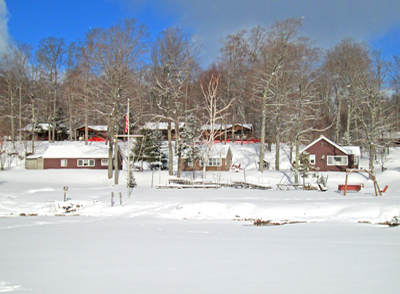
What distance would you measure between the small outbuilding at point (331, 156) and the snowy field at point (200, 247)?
86.6 feet

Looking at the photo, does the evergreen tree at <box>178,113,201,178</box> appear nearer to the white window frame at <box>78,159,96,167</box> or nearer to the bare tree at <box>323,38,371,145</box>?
the white window frame at <box>78,159,96,167</box>

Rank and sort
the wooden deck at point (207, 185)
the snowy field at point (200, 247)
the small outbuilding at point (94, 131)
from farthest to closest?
the small outbuilding at point (94, 131), the wooden deck at point (207, 185), the snowy field at point (200, 247)

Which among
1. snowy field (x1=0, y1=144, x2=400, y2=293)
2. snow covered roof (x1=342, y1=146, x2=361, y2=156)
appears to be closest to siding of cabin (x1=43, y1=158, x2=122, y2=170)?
snowy field (x1=0, y1=144, x2=400, y2=293)

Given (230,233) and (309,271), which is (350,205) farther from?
(309,271)

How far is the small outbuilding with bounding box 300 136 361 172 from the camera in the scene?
41.0 meters

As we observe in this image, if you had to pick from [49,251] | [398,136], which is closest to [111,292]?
[49,251]

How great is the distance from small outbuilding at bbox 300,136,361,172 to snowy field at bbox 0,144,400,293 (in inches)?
1039

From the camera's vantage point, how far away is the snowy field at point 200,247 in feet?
20.1

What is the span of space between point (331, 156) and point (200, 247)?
36620mm

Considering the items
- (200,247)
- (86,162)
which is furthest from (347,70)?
(200,247)

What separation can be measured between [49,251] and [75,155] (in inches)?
1414

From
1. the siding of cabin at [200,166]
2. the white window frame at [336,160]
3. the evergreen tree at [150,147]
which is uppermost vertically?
the evergreen tree at [150,147]

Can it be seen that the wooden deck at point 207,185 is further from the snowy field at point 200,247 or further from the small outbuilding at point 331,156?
the small outbuilding at point 331,156

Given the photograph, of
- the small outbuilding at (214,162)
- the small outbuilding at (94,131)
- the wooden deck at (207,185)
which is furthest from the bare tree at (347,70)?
the small outbuilding at (94,131)
